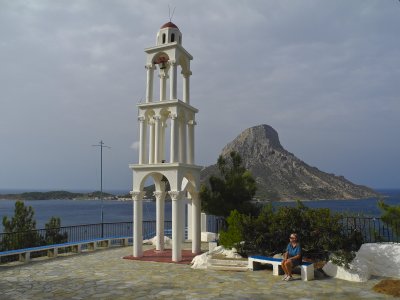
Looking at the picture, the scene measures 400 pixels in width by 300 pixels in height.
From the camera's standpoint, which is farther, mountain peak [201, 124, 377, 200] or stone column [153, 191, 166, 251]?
mountain peak [201, 124, 377, 200]

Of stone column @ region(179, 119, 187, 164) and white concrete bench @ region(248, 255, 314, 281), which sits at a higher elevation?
stone column @ region(179, 119, 187, 164)

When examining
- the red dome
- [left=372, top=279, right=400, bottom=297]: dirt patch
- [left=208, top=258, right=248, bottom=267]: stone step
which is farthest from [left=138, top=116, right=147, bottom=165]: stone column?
[left=372, top=279, right=400, bottom=297]: dirt patch

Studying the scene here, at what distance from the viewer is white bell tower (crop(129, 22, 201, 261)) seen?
566 inches

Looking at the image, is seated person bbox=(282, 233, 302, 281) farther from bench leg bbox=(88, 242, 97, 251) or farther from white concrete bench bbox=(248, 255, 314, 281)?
bench leg bbox=(88, 242, 97, 251)

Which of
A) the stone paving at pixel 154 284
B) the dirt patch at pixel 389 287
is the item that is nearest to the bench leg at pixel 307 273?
the stone paving at pixel 154 284

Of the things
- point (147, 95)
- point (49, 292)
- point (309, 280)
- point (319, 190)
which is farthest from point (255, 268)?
point (319, 190)

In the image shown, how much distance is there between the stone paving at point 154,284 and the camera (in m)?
9.08

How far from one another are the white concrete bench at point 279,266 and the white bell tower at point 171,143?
11.2 ft

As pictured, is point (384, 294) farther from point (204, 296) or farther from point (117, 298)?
point (117, 298)

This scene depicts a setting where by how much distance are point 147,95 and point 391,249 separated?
35.9 feet

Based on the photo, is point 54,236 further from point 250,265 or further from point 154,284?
point 250,265

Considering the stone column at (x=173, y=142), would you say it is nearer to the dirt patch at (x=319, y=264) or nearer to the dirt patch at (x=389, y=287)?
the dirt patch at (x=319, y=264)

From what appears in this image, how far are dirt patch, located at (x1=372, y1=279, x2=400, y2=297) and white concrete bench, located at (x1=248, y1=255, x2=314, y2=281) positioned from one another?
1.76m

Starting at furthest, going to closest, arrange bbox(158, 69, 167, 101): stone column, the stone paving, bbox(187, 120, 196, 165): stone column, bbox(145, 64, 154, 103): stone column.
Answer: bbox(158, 69, 167, 101): stone column → bbox(187, 120, 196, 165): stone column → bbox(145, 64, 154, 103): stone column → the stone paving
